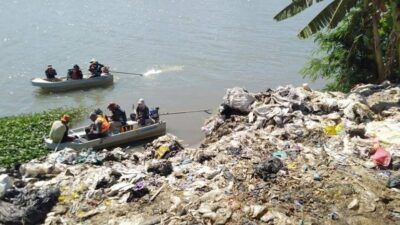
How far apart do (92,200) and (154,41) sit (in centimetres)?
2350

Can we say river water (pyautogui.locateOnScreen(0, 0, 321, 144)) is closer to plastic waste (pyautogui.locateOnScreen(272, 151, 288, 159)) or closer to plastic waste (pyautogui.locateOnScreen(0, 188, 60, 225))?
plastic waste (pyautogui.locateOnScreen(272, 151, 288, 159))

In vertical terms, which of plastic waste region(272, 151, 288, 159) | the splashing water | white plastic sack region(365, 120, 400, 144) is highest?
white plastic sack region(365, 120, 400, 144)

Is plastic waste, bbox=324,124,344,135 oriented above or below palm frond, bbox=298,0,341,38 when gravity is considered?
below

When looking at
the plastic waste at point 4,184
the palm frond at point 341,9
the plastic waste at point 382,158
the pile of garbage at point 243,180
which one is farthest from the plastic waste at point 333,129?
the plastic waste at point 4,184

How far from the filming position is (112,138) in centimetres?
1548

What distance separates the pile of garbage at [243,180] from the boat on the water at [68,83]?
30.6 ft

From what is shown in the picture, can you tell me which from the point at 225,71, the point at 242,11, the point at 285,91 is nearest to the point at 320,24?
the point at 285,91

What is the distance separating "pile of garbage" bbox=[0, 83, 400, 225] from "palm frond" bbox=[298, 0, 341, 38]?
276cm

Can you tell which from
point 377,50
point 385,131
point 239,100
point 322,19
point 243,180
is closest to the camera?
point 243,180

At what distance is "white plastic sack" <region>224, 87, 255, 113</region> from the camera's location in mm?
16641

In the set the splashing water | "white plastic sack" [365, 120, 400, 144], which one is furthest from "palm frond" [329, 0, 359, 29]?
the splashing water

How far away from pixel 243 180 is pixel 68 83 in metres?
14.2

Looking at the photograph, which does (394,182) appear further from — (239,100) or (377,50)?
(239,100)

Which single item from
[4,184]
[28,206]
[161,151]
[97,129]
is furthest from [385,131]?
[4,184]
